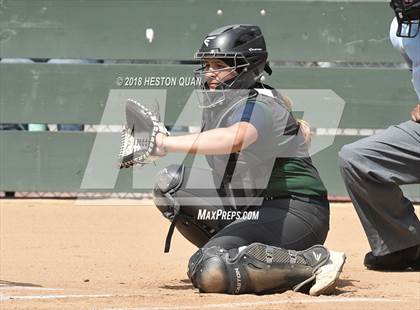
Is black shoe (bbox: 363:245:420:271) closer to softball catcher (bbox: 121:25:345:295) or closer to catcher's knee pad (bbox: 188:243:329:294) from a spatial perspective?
softball catcher (bbox: 121:25:345:295)

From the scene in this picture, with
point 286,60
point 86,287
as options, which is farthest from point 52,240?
point 286,60

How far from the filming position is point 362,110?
9.11 metres

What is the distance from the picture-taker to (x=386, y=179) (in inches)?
221

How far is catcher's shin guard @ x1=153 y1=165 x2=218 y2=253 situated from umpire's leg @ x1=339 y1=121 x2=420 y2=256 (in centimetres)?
103

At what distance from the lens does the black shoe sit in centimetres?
578

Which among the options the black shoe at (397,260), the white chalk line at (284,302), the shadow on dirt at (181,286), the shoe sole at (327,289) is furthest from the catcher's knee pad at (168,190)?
the black shoe at (397,260)

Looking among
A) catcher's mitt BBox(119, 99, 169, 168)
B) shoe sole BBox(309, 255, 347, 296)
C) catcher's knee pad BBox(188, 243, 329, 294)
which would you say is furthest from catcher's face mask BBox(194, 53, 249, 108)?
shoe sole BBox(309, 255, 347, 296)

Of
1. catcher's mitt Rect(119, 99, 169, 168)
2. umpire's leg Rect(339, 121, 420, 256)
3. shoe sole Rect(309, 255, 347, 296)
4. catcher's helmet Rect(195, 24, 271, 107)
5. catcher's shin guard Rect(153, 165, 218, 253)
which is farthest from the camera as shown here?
umpire's leg Rect(339, 121, 420, 256)

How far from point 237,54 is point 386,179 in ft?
4.41

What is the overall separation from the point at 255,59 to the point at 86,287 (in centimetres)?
159

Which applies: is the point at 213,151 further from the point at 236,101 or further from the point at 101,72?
the point at 101,72

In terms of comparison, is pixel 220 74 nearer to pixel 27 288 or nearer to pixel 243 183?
pixel 243 183

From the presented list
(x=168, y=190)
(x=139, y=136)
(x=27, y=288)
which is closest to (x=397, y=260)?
(x=168, y=190)

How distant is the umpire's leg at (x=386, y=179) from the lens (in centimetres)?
566
